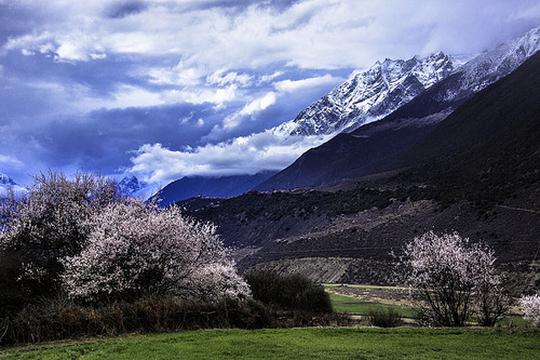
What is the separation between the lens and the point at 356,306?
6306 centimetres

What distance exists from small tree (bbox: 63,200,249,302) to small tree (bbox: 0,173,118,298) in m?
2.53

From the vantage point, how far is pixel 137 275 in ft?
97.6

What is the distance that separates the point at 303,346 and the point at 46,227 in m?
24.0

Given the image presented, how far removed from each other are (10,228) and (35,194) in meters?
3.08

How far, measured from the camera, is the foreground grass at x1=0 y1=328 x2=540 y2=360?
18.6 m

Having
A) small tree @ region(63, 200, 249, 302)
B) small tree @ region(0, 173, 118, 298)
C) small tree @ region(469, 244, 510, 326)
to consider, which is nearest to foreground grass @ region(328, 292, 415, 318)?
small tree @ region(469, 244, 510, 326)

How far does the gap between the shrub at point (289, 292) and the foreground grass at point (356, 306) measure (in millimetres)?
2704

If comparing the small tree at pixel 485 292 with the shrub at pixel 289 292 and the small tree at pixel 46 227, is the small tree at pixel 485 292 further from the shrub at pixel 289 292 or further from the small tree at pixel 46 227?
the small tree at pixel 46 227

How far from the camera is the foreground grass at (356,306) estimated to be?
5582 cm

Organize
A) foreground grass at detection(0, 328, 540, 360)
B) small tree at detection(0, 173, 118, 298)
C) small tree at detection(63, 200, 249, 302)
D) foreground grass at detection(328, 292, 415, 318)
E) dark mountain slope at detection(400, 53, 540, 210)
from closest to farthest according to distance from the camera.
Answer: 1. foreground grass at detection(0, 328, 540, 360)
2. small tree at detection(63, 200, 249, 302)
3. small tree at detection(0, 173, 118, 298)
4. foreground grass at detection(328, 292, 415, 318)
5. dark mountain slope at detection(400, 53, 540, 210)

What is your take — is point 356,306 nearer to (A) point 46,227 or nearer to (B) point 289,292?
(B) point 289,292

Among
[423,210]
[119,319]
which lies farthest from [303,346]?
[423,210]

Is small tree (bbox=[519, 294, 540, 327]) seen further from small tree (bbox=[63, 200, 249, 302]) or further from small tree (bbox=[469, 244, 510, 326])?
small tree (bbox=[63, 200, 249, 302])

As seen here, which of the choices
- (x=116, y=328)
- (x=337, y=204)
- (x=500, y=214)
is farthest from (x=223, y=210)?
(x=116, y=328)
